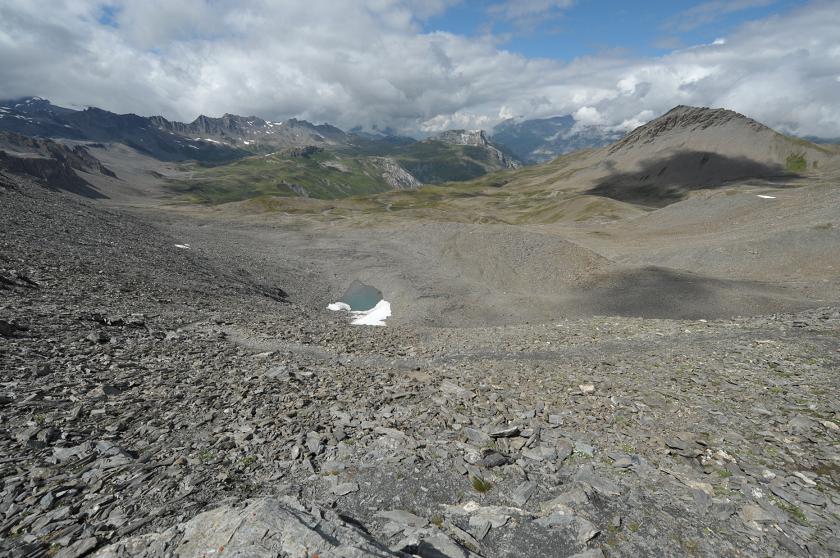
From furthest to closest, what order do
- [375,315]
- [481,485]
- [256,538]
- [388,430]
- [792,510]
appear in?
[375,315], [388,430], [481,485], [792,510], [256,538]

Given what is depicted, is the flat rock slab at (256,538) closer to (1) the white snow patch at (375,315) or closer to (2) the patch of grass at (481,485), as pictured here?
(2) the patch of grass at (481,485)

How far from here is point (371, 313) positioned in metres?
50.8

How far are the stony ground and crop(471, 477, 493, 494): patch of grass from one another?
6 centimetres

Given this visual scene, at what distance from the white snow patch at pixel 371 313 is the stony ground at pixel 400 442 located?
21.4 m

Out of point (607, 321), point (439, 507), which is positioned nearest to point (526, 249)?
point (607, 321)

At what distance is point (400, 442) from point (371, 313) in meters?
38.4

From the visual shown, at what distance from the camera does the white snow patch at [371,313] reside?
46.8m

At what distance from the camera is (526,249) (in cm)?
6625

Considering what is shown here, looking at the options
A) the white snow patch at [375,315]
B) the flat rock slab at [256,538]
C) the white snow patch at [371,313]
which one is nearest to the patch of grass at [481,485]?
the flat rock slab at [256,538]

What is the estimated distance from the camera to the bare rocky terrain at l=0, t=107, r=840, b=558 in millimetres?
9008

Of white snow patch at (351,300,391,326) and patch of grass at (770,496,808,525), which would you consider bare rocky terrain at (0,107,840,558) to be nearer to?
patch of grass at (770,496,808,525)

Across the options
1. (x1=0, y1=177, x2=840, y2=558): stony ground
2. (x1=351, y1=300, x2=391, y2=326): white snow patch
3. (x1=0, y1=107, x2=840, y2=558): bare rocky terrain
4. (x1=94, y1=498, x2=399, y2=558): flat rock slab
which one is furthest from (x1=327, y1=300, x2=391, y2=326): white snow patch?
(x1=94, y1=498, x2=399, y2=558): flat rock slab

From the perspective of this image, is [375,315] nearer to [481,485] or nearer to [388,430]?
[388,430]

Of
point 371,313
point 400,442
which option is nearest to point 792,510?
point 400,442
